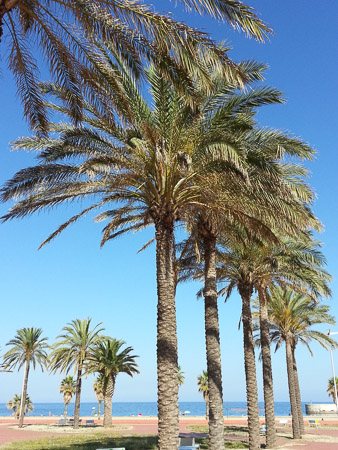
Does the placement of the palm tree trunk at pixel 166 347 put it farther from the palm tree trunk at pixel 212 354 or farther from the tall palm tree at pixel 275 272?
the tall palm tree at pixel 275 272

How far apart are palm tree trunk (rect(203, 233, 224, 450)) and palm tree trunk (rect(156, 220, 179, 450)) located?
5002 mm

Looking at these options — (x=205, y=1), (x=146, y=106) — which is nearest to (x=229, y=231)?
(x=146, y=106)

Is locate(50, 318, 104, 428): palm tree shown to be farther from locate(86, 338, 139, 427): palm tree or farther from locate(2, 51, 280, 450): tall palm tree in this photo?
locate(2, 51, 280, 450): tall palm tree

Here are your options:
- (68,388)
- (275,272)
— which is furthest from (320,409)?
(275,272)

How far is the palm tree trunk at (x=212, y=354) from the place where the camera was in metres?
14.7

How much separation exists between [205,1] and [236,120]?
18.9 feet

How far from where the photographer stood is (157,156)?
11.1 m

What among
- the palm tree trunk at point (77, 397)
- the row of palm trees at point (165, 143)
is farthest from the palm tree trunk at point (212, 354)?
the palm tree trunk at point (77, 397)

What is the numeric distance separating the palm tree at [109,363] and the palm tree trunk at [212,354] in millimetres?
21697

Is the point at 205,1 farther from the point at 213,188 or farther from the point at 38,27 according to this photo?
the point at 213,188

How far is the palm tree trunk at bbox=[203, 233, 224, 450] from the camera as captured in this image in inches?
580

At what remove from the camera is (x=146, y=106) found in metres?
12.1

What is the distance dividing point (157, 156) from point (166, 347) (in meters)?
4.68

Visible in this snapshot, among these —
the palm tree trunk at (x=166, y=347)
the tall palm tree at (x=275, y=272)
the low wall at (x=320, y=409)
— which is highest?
the tall palm tree at (x=275, y=272)
